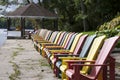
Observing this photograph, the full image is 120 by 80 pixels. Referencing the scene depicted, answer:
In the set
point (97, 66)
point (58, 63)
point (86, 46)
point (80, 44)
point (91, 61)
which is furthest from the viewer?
point (80, 44)

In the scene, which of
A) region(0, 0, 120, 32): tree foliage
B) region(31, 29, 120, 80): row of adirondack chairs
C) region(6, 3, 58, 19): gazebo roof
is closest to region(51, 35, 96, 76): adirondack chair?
region(31, 29, 120, 80): row of adirondack chairs

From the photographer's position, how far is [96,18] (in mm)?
48250

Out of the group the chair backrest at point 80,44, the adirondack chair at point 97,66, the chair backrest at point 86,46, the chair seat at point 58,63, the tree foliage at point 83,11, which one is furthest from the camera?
the tree foliage at point 83,11

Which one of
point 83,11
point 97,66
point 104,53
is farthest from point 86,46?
point 83,11

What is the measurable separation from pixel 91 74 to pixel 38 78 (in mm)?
2760

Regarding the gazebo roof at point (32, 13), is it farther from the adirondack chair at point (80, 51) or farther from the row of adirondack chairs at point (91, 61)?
the row of adirondack chairs at point (91, 61)

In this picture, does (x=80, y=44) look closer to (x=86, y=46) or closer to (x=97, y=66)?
(x=86, y=46)

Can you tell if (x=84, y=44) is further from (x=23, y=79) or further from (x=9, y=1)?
(x=9, y=1)

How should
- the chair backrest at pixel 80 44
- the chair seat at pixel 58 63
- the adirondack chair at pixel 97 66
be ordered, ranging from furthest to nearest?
the chair backrest at pixel 80 44, the chair seat at pixel 58 63, the adirondack chair at pixel 97 66

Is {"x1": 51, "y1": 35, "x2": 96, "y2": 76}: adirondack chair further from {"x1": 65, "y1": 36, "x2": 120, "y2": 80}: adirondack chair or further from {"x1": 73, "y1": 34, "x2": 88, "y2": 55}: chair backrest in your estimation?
{"x1": 65, "y1": 36, "x2": 120, "y2": 80}: adirondack chair

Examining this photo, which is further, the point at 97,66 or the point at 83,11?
the point at 83,11

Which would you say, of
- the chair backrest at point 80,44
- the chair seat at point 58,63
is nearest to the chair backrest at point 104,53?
the chair seat at point 58,63

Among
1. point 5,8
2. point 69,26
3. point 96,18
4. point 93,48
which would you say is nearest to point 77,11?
point 69,26

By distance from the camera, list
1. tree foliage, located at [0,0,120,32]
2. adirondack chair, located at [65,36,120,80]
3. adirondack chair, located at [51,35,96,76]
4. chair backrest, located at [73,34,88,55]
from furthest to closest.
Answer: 1. tree foliage, located at [0,0,120,32]
2. chair backrest, located at [73,34,88,55]
3. adirondack chair, located at [51,35,96,76]
4. adirondack chair, located at [65,36,120,80]
